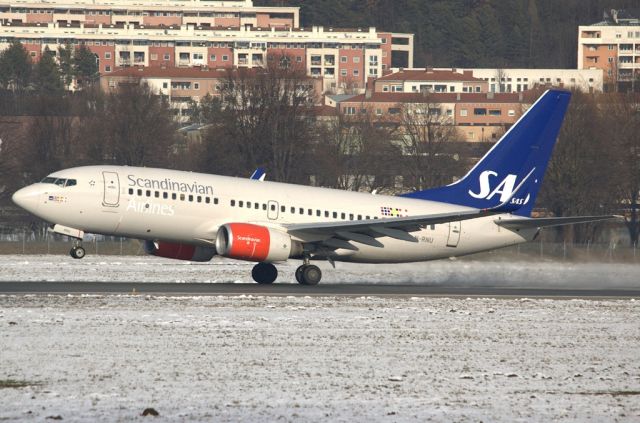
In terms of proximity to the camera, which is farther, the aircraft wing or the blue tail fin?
the blue tail fin

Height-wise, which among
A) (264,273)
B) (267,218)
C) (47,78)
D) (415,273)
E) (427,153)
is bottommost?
(415,273)

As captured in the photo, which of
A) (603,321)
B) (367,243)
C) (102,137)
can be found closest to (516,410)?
(603,321)

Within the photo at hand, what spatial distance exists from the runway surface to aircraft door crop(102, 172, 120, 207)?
2433 millimetres

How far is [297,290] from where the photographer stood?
41.1 metres

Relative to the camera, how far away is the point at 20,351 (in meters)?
26.1

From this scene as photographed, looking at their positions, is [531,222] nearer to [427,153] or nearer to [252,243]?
[252,243]

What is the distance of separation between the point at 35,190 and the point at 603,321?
706 inches

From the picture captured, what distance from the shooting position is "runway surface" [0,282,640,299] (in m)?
39.1

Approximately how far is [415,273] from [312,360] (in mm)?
27222

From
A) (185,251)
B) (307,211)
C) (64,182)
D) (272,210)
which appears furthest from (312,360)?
(307,211)

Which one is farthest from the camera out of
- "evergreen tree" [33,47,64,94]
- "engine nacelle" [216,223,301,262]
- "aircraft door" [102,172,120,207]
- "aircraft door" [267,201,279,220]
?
"evergreen tree" [33,47,64,94]

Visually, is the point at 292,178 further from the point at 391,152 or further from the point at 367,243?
the point at 367,243

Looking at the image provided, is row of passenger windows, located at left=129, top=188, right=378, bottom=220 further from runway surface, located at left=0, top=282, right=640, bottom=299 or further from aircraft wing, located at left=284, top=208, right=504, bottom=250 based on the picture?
runway surface, located at left=0, top=282, right=640, bottom=299

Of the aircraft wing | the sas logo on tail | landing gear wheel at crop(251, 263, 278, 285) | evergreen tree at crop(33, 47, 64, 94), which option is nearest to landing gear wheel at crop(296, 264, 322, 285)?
the aircraft wing
